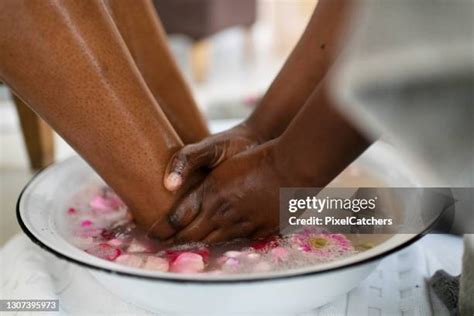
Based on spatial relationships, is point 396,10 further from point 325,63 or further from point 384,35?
point 325,63

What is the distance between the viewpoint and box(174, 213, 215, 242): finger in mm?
794

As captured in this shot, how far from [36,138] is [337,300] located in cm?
87

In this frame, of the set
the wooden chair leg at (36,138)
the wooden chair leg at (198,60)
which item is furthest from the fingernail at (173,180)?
the wooden chair leg at (198,60)

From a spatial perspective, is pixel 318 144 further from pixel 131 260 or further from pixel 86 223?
pixel 86 223

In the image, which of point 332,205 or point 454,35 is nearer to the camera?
point 454,35

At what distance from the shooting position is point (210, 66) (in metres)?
A: 3.19

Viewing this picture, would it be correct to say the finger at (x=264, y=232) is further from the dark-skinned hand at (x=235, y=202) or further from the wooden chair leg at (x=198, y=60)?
the wooden chair leg at (x=198, y=60)

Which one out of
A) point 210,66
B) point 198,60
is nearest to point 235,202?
point 198,60

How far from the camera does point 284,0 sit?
3580 mm

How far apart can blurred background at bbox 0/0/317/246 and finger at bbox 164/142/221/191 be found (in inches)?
13.9

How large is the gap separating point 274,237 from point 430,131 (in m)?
0.34

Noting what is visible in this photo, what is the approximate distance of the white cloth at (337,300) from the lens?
0.73 m

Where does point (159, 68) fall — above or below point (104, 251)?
above

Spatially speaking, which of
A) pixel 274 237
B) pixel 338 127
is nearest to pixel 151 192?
pixel 274 237
